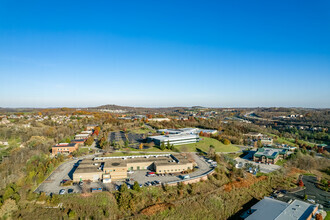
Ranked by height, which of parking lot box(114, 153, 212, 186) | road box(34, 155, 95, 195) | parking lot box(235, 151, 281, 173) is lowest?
parking lot box(235, 151, 281, 173)

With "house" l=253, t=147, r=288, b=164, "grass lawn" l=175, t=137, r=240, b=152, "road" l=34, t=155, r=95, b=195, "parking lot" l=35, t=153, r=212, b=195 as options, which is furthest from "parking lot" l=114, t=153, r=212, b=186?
"house" l=253, t=147, r=288, b=164

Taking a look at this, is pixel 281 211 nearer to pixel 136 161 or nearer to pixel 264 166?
pixel 264 166

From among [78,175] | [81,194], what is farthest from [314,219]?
[78,175]

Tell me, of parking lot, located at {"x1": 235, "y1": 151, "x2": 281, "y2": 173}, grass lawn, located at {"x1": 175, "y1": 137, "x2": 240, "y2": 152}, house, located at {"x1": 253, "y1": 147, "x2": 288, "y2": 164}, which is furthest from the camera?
grass lawn, located at {"x1": 175, "y1": 137, "x2": 240, "y2": 152}

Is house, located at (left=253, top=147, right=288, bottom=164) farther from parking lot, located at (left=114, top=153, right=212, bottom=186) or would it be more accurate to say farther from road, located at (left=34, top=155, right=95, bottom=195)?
road, located at (left=34, top=155, right=95, bottom=195)

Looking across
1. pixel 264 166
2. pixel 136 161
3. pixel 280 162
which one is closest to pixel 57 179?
pixel 136 161

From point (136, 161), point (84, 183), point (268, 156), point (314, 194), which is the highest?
point (136, 161)

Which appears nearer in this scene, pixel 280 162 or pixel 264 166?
pixel 264 166

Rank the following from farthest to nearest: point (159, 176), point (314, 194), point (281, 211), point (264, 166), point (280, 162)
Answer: point (280, 162) < point (264, 166) < point (159, 176) < point (314, 194) < point (281, 211)
